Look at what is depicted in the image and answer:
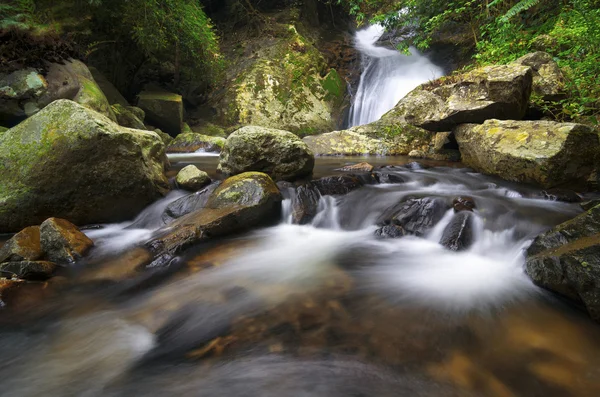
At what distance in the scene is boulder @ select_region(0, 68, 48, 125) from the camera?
569 centimetres

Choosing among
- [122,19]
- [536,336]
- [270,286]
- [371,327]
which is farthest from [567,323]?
[122,19]

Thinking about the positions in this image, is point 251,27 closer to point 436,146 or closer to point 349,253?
point 436,146

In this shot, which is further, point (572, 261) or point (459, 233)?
point (459, 233)

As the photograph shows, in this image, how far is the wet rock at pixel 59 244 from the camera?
131 inches

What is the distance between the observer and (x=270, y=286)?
3041 mm

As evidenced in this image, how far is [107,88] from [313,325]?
34.6 feet

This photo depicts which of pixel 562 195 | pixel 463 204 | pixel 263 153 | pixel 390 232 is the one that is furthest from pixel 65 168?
pixel 562 195

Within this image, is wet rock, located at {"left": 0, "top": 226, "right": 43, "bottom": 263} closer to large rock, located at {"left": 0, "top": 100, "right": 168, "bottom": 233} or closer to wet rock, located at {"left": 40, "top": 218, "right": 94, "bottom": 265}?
wet rock, located at {"left": 40, "top": 218, "right": 94, "bottom": 265}

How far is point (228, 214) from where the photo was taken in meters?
4.04

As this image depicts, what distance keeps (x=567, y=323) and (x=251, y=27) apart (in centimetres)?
1736

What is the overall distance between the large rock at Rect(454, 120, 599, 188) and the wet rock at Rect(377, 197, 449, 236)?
191 cm

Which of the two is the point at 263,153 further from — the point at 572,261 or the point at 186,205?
the point at 572,261

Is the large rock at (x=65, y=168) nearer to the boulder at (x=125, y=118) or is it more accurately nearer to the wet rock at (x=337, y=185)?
the wet rock at (x=337, y=185)

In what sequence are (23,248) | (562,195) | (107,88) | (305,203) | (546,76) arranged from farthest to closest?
(107,88)
(546,76)
(305,203)
(562,195)
(23,248)
